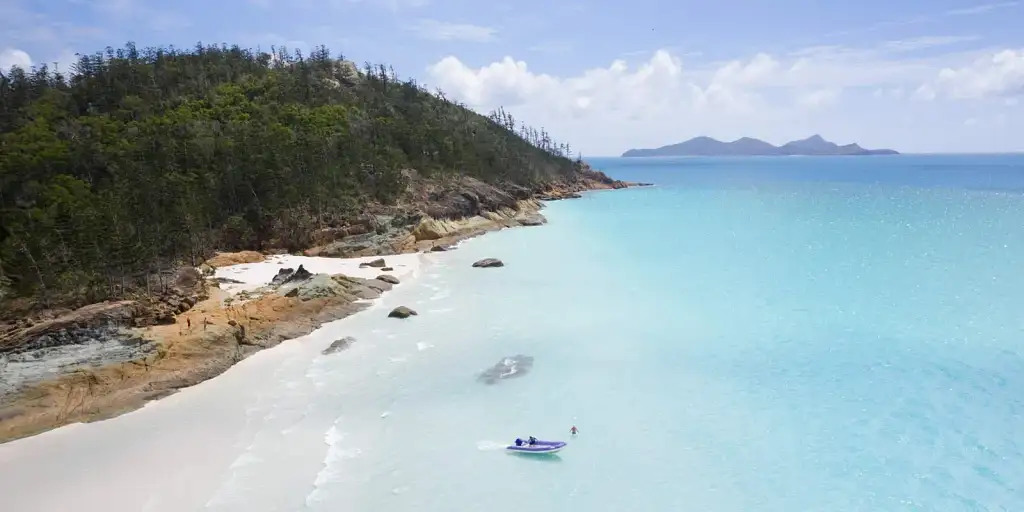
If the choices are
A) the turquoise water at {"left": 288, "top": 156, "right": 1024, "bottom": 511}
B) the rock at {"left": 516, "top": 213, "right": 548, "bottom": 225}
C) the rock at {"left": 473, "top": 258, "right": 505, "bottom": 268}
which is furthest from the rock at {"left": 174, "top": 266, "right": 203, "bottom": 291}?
the rock at {"left": 516, "top": 213, "right": 548, "bottom": 225}

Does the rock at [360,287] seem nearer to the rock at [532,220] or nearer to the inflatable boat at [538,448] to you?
the inflatable boat at [538,448]

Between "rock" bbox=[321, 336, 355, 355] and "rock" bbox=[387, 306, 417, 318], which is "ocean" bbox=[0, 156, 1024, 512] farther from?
"rock" bbox=[387, 306, 417, 318]

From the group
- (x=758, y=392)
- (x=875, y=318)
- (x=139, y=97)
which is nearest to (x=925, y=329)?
(x=875, y=318)

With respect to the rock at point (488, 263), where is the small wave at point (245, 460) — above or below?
below

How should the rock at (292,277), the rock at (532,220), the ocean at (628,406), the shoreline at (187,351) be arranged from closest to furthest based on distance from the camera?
the ocean at (628,406)
the shoreline at (187,351)
the rock at (292,277)
the rock at (532,220)

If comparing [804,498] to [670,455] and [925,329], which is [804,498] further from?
[925,329]

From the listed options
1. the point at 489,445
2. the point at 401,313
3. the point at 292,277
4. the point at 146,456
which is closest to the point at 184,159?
the point at 292,277

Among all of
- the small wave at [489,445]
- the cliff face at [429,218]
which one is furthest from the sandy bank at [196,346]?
the cliff face at [429,218]
